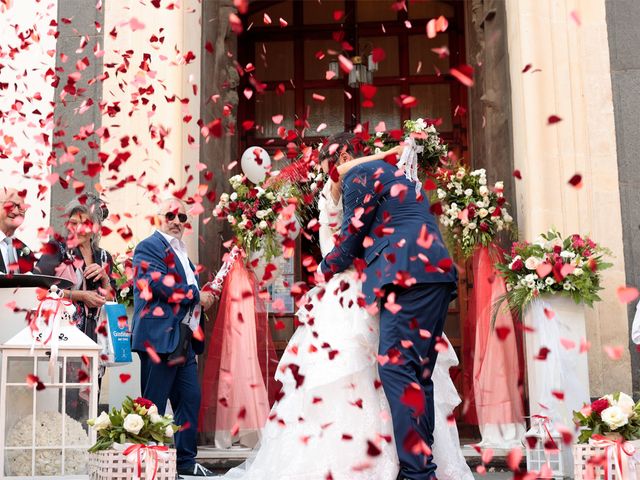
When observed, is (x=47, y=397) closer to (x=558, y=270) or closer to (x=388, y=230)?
(x=388, y=230)

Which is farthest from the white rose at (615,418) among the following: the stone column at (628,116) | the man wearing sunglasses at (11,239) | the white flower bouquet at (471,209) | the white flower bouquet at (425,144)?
the man wearing sunglasses at (11,239)

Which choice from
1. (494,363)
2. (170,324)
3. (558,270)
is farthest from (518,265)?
(170,324)

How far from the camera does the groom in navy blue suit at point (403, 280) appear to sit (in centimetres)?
448

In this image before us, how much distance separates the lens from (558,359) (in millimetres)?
6285

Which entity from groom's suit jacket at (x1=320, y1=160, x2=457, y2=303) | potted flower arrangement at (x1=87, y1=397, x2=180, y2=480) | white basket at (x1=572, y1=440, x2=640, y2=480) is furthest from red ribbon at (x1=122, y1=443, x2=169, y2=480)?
white basket at (x1=572, y1=440, x2=640, y2=480)

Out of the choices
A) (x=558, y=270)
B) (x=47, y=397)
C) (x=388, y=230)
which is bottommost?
(x=47, y=397)

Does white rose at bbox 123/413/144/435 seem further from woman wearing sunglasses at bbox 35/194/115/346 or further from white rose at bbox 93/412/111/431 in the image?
woman wearing sunglasses at bbox 35/194/115/346

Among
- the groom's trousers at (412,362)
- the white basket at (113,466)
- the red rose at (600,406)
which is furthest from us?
the red rose at (600,406)

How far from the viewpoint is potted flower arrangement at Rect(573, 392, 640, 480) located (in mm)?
4742

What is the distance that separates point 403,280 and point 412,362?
0.40m

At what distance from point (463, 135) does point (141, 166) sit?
3634 millimetres

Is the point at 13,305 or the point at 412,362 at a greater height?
the point at 13,305

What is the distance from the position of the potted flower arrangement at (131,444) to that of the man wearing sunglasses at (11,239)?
1.29m

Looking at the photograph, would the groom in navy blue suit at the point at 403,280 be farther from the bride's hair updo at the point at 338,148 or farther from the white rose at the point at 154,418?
the white rose at the point at 154,418
